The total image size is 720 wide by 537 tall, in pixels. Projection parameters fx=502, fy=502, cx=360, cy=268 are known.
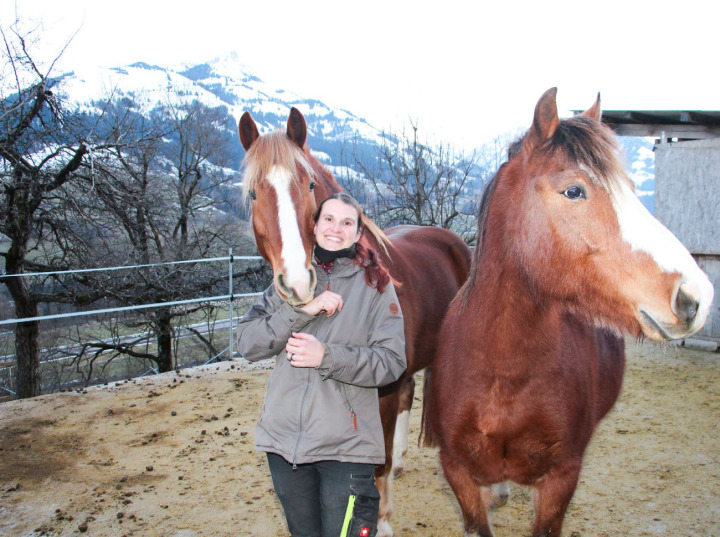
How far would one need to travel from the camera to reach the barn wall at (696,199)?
7.07 metres

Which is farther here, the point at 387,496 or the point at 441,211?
the point at 441,211

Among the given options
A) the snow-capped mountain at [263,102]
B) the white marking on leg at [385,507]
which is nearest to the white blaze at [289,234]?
the white marking on leg at [385,507]

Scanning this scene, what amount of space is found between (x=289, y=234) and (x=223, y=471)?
236 centimetres

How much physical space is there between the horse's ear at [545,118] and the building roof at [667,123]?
6.72m

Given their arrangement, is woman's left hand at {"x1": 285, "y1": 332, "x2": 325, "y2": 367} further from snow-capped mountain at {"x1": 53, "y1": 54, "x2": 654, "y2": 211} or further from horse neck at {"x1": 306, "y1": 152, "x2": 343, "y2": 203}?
snow-capped mountain at {"x1": 53, "y1": 54, "x2": 654, "y2": 211}

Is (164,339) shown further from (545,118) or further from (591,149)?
(591,149)

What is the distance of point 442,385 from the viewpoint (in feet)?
6.64

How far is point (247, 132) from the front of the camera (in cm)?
263

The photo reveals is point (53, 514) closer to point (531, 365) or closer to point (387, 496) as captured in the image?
point (387, 496)

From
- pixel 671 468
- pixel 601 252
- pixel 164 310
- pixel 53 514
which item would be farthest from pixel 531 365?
pixel 164 310

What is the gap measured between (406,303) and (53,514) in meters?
2.57

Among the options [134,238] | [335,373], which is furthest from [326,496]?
[134,238]

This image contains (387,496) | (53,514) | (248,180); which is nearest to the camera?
(248,180)

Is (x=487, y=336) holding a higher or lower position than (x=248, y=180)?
lower
